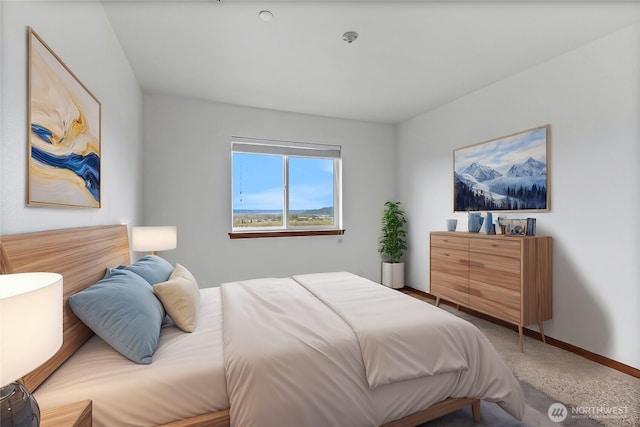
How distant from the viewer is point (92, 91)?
6.31 feet

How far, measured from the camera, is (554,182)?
268 centimetres

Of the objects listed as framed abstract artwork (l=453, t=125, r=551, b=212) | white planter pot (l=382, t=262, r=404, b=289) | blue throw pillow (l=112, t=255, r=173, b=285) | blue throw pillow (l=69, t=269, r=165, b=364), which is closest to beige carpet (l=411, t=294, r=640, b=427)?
framed abstract artwork (l=453, t=125, r=551, b=212)

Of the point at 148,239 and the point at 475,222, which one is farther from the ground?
the point at 475,222

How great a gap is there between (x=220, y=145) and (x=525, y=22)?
3362 mm

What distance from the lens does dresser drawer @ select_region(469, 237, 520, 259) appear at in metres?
2.56

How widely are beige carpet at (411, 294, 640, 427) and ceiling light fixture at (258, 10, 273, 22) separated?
3277 millimetres

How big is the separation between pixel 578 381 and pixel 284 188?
3.61 metres

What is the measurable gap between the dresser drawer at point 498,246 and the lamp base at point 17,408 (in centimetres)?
308

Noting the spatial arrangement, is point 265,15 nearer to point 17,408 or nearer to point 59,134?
point 59,134

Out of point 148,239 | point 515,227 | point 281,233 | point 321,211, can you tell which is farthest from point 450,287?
point 148,239

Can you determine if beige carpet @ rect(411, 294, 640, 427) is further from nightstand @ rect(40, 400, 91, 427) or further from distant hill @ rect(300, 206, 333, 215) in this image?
distant hill @ rect(300, 206, 333, 215)

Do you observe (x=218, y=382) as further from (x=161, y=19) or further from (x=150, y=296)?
(x=161, y=19)

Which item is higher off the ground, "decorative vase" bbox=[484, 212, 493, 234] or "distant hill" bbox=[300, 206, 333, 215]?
"distant hill" bbox=[300, 206, 333, 215]

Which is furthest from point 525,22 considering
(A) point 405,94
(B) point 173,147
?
(B) point 173,147
